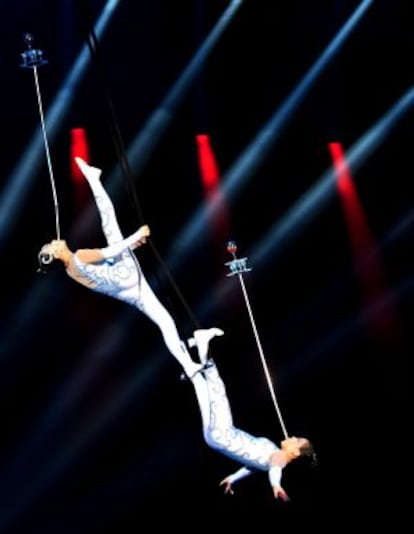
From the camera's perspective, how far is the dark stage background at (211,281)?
4.95 metres

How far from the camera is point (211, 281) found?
569 centimetres

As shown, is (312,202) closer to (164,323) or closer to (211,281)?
(211,281)

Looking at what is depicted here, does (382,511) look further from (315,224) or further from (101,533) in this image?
(315,224)

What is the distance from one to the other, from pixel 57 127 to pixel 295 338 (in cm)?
228

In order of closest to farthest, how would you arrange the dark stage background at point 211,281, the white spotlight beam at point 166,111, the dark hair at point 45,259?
the dark hair at point 45,259, the dark stage background at point 211,281, the white spotlight beam at point 166,111

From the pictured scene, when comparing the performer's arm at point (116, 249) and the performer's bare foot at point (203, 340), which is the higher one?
the performer's arm at point (116, 249)

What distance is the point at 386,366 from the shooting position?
5828mm

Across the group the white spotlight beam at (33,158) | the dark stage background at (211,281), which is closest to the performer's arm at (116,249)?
the dark stage background at (211,281)

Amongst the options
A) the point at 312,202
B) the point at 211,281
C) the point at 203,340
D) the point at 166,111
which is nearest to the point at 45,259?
the point at 203,340

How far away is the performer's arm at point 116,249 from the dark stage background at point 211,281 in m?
1.82

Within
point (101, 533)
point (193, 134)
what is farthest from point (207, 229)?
point (101, 533)

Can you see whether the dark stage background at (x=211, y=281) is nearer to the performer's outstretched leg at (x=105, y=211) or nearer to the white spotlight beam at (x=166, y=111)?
the white spotlight beam at (x=166, y=111)

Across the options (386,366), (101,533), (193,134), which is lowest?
(101,533)

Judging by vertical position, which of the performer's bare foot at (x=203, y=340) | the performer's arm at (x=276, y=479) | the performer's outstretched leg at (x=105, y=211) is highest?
the performer's outstretched leg at (x=105, y=211)
